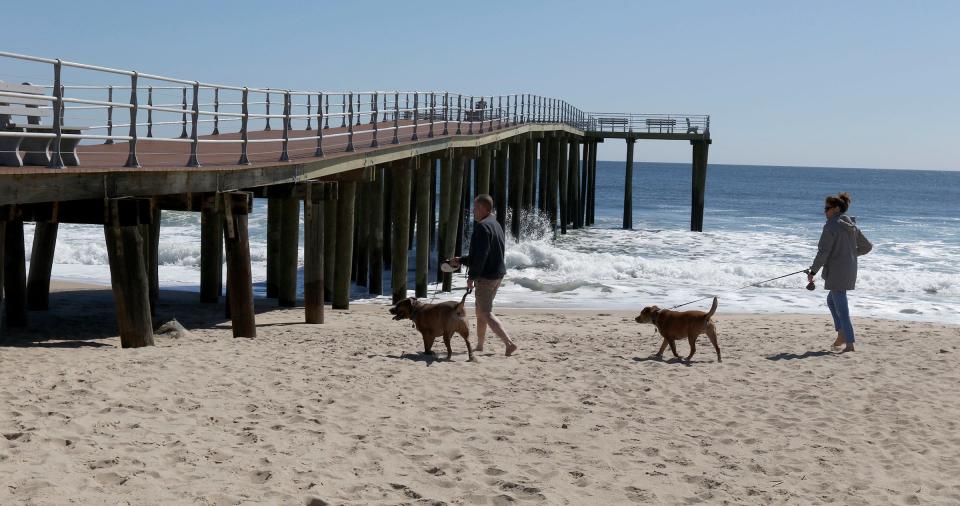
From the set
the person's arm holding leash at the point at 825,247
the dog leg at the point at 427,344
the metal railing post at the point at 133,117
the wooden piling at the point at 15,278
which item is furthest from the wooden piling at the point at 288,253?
the person's arm holding leash at the point at 825,247

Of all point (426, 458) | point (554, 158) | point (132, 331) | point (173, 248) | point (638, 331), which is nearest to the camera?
point (426, 458)

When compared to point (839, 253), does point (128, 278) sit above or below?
below

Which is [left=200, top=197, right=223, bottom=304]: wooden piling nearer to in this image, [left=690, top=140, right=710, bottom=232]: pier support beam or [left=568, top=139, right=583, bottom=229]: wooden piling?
[left=568, top=139, right=583, bottom=229]: wooden piling

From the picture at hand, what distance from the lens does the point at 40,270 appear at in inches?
543

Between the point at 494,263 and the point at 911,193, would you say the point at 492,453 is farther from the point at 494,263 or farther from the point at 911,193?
the point at 911,193

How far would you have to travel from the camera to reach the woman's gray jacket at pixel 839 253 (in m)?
9.92

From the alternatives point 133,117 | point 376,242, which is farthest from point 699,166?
point 133,117

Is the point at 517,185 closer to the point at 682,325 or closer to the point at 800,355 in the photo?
the point at 800,355

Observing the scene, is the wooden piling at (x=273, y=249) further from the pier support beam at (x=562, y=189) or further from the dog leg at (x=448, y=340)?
the pier support beam at (x=562, y=189)

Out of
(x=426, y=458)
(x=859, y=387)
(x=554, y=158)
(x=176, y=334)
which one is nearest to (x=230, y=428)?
(x=426, y=458)

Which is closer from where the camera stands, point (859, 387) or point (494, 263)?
point (859, 387)

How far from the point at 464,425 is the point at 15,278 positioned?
7512mm

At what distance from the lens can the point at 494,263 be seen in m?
9.05

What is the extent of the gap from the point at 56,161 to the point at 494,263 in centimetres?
363
